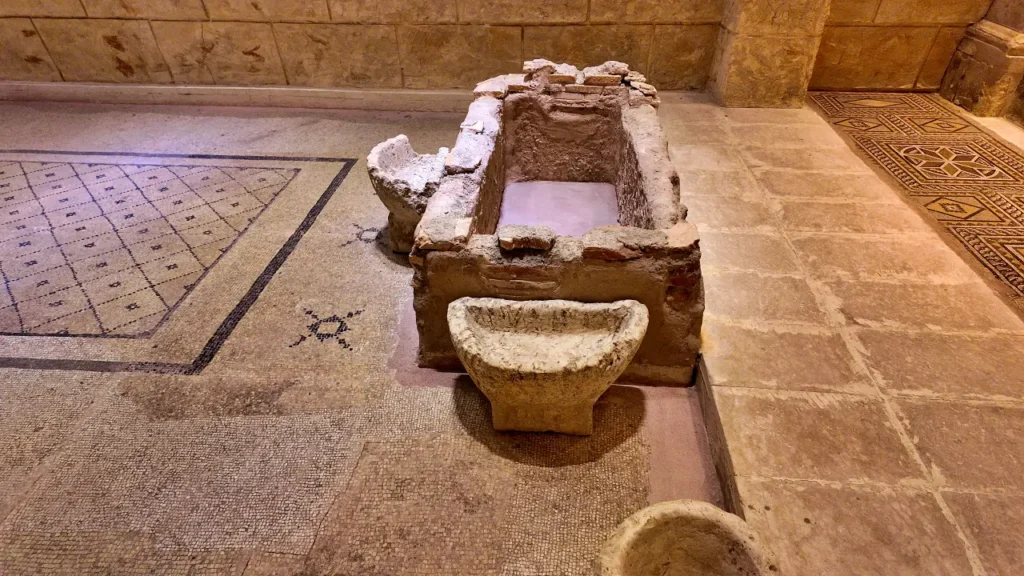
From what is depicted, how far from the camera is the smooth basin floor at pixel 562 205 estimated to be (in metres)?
3.16

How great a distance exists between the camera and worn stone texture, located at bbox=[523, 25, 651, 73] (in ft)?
15.4

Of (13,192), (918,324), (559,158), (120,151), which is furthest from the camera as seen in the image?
(120,151)

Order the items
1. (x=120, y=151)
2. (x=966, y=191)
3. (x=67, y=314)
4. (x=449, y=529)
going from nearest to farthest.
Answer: (x=449, y=529) < (x=67, y=314) < (x=966, y=191) < (x=120, y=151)

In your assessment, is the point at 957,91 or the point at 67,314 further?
the point at 957,91

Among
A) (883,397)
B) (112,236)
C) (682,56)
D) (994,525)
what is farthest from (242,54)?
(994,525)

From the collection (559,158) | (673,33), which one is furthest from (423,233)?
(673,33)

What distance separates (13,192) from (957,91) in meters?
7.32

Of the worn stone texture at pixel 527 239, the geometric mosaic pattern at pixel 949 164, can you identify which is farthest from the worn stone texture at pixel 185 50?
the geometric mosaic pattern at pixel 949 164

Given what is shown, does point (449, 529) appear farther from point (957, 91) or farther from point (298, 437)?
point (957, 91)

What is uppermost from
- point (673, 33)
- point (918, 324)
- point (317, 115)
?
point (673, 33)

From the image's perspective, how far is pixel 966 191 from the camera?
11.0ft

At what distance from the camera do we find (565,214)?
3.25 m

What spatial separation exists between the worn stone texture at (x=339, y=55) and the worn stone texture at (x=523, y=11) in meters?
0.75

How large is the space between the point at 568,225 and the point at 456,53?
2.59 metres
